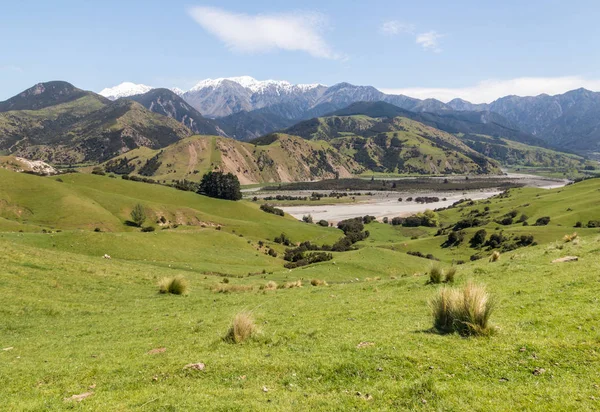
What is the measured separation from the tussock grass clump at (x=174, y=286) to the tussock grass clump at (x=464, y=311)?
848 inches

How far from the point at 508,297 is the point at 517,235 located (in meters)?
80.2

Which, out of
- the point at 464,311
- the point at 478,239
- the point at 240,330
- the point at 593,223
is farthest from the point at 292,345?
the point at 593,223

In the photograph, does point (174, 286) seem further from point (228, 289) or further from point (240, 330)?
point (240, 330)

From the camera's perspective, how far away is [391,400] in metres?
8.94

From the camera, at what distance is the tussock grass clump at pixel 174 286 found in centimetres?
2919

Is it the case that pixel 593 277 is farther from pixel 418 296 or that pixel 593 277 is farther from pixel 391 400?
pixel 391 400

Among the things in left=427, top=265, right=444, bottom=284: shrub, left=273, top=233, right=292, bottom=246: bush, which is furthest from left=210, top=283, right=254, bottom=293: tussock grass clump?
left=273, top=233, right=292, bottom=246: bush

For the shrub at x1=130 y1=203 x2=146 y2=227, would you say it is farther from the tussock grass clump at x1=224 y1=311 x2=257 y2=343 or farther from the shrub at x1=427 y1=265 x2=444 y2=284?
the tussock grass clump at x1=224 y1=311 x2=257 y2=343

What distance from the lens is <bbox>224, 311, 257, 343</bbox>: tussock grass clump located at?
14320mm

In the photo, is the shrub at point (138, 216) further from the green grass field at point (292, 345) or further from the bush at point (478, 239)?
the bush at point (478, 239)

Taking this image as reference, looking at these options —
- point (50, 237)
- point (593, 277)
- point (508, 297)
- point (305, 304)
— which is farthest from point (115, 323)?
point (50, 237)

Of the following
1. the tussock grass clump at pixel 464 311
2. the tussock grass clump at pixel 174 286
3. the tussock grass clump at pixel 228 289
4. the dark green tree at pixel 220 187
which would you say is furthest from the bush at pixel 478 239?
the dark green tree at pixel 220 187

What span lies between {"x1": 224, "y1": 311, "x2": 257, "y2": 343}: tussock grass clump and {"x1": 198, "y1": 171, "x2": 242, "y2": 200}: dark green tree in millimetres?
148296

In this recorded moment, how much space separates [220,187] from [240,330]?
151 metres
